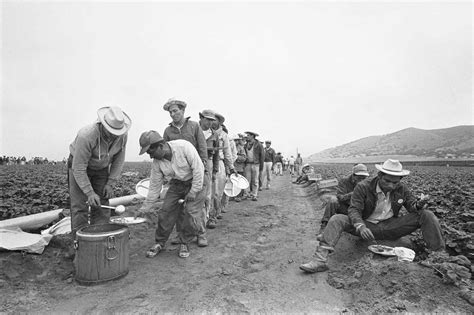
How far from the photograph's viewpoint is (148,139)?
3.62 m

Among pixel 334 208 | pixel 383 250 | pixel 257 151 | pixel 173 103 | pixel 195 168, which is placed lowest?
pixel 383 250

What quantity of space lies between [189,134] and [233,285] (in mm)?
2375

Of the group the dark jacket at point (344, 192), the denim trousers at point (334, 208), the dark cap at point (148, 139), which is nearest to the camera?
the dark cap at point (148, 139)

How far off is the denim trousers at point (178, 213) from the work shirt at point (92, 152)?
80cm

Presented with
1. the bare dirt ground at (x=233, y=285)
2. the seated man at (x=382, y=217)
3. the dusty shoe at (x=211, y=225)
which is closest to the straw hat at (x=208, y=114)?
the dusty shoe at (x=211, y=225)

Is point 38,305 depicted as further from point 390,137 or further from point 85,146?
point 390,137

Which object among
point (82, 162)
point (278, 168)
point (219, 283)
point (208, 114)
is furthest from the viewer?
point (278, 168)

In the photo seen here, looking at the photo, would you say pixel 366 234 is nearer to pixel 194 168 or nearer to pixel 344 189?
pixel 344 189

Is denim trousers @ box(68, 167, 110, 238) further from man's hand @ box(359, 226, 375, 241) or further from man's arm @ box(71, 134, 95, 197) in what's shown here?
man's hand @ box(359, 226, 375, 241)

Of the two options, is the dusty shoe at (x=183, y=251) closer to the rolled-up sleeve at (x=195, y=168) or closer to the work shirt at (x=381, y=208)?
the rolled-up sleeve at (x=195, y=168)

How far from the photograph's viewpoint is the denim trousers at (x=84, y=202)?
3.59 metres

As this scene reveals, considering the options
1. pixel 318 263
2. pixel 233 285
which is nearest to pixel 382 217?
pixel 318 263

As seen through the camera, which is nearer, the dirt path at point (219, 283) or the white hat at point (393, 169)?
the dirt path at point (219, 283)

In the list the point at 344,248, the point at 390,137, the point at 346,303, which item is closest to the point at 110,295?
the point at 346,303
